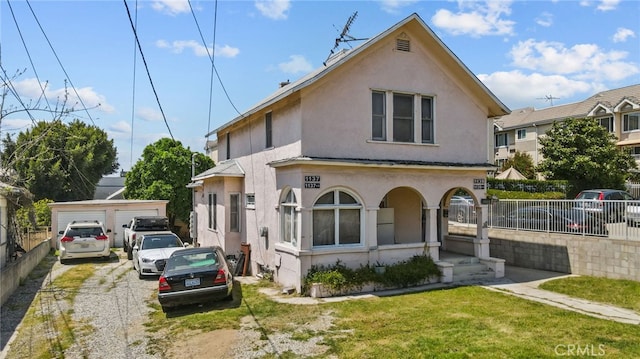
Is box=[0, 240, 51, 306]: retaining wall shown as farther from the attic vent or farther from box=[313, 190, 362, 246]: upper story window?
the attic vent

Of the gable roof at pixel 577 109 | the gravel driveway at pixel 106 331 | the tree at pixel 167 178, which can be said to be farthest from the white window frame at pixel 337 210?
the gable roof at pixel 577 109

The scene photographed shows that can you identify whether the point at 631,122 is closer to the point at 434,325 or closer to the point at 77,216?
the point at 434,325

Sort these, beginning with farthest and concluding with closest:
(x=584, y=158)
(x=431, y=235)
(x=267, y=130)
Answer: (x=584, y=158), (x=267, y=130), (x=431, y=235)

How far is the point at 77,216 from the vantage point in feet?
84.1

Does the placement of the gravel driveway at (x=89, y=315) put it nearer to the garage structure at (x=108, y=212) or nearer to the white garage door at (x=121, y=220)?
the garage structure at (x=108, y=212)

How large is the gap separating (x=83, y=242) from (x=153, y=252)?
5.22 metres

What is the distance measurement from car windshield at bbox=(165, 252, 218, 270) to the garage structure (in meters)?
15.9

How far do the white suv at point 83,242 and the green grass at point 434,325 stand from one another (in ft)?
34.1

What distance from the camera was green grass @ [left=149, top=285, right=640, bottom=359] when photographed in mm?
7922

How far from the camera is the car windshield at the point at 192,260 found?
11.7 metres

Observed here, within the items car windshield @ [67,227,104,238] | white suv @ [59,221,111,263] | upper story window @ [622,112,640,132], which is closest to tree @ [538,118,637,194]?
upper story window @ [622,112,640,132]

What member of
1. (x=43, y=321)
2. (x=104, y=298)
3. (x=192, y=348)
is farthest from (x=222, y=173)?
(x=192, y=348)

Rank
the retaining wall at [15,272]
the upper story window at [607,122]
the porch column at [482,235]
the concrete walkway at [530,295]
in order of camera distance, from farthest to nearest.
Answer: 1. the upper story window at [607,122]
2. the porch column at [482,235]
3. the retaining wall at [15,272]
4. the concrete walkway at [530,295]
